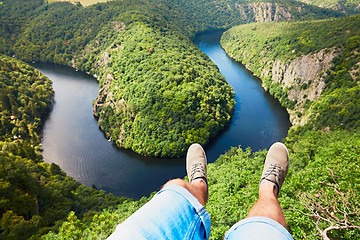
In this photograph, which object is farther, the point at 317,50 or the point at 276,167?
the point at 317,50

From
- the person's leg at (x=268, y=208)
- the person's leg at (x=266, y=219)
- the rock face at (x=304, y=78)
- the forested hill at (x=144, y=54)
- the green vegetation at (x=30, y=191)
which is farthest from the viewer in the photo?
the rock face at (x=304, y=78)

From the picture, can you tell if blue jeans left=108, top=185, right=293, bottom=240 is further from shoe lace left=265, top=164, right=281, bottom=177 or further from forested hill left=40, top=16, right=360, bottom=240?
forested hill left=40, top=16, right=360, bottom=240

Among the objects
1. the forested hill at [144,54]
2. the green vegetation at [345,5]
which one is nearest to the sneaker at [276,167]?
the forested hill at [144,54]

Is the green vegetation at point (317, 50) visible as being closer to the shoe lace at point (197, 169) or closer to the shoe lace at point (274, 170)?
the shoe lace at point (274, 170)

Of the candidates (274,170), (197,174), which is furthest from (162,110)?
(197,174)

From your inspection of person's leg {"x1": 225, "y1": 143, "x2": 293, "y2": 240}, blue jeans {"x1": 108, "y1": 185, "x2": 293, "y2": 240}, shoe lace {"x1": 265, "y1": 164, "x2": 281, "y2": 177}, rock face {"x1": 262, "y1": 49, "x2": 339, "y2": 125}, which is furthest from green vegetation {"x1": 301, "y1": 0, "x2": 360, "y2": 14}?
blue jeans {"x1": 108, "y1": 185, "x2": 293, "y2": 240}

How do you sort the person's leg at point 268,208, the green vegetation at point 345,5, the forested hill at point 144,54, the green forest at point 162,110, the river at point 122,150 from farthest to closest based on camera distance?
the green vegetation at point 345,5
the forested hill at point 144,54
the river at point 122,150
the green forest at point 162,110
the person's leg at point 268,208

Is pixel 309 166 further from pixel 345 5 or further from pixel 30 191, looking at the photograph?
pixel 345 5
